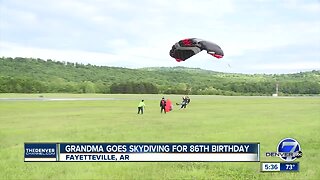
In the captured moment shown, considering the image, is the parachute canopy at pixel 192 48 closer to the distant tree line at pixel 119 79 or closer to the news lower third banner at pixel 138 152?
the distant tree line at pixel 119 79

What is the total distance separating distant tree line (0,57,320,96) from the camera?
9.13 m

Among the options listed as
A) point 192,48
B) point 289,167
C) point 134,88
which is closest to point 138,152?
point 134,88

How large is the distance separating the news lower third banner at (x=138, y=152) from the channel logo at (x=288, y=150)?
493mm

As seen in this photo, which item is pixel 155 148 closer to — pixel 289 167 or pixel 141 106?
pixel 141 106

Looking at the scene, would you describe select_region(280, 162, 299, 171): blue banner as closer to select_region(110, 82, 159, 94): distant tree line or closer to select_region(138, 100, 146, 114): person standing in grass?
select_region(110, 82, 159, 94): distant tree line

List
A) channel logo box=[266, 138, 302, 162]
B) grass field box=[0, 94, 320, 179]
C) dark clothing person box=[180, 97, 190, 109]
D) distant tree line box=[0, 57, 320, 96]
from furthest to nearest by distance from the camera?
dark clothing person box=[180, 97, 190, 109], distant tree line box=[0, 57, 320, 96], channel logo box=[266, 138, 302, 162], grass field box=[0, 94, 320, 179]

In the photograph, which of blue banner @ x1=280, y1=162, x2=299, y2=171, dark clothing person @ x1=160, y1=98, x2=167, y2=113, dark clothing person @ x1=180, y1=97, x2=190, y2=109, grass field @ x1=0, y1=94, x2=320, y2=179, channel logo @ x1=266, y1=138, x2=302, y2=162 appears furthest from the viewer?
dark clothing person @ x1=160, y1=98, x2=167, y2=113

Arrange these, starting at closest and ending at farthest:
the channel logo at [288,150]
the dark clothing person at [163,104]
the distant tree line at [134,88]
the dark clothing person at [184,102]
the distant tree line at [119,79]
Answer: the channel logo at [288,150] < the distant tree line at [119,79] < the distant tree line at [134,88] < the dark clothing person at [184,102] < the dark clothing person at [163,104]

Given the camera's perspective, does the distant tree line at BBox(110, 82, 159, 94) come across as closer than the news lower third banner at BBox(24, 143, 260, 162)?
No

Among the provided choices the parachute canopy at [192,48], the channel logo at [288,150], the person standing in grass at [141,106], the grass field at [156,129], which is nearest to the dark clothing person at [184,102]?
the grass field at [156,129]

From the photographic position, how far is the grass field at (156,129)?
8188 millimetres

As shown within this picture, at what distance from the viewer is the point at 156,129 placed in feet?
31.2

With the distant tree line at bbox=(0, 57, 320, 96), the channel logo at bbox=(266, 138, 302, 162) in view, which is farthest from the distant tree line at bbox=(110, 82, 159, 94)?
the channel logo at bbox=(266, 138, 302, 162)

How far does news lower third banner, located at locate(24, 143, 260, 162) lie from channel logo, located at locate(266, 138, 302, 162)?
493 mm
